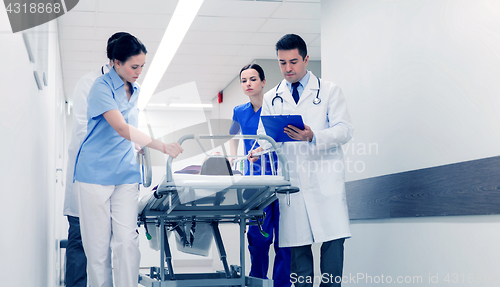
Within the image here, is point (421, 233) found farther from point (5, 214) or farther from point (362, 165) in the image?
point (5, 214)

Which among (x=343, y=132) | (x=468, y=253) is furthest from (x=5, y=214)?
(x=468, y=253)

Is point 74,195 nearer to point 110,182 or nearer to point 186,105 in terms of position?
point 110,182

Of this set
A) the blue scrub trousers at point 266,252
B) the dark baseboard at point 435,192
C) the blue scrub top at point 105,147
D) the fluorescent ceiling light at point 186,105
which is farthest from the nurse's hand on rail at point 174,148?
the fluorescent ceiling light at point 186,105

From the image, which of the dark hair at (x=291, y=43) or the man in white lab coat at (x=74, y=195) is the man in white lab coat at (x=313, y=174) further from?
the man in white lab coat at (x=74, y=195)

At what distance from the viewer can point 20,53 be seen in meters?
→ 1.66

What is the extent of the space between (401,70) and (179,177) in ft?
4.85

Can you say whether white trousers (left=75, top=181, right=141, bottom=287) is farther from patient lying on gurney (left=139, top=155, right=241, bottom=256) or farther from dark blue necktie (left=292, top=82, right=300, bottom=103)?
dark blue necktie (left=292, top=82, right=300, bottom=103)

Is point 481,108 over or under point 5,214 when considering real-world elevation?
over

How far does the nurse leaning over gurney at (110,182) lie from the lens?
2.14 metres

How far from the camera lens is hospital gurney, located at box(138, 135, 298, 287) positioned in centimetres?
195

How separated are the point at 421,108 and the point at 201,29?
3080 millimetres

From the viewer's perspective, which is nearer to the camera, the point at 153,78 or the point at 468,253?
the point at 468,253

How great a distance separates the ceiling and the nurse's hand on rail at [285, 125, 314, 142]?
7.98 ft

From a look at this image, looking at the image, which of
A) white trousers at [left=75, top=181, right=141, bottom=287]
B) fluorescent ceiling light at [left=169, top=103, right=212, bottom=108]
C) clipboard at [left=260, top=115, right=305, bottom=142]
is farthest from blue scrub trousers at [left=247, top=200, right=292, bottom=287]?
fluorescent ceiling light at [left=169, top=103, right=212, bottom=108]
